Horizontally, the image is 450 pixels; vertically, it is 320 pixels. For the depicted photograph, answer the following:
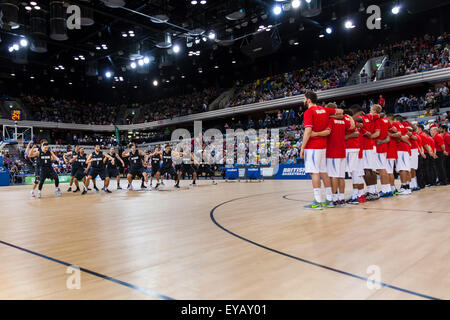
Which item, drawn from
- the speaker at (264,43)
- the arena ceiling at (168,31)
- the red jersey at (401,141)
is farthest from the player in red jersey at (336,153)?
the speaker at (264,43)

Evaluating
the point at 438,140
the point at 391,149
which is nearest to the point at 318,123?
the point at 391,149

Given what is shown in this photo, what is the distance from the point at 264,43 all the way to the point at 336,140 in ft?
69.0

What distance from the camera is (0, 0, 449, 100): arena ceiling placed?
18.9m

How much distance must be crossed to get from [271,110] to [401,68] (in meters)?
11.5

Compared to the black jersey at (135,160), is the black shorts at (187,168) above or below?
below

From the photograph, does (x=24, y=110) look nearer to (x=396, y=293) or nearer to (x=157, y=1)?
(x=157, y=1)

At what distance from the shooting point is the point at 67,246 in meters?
3.22

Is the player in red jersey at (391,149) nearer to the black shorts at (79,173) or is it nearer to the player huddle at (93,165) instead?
the player huddle at (93,165)

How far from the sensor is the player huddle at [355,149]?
18.2 ft

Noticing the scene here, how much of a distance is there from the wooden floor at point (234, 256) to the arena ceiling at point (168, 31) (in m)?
14.4

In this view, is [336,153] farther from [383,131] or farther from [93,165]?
[93,165]

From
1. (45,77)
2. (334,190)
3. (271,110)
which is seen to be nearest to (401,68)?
(271,110)

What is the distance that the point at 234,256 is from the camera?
8.88 feet

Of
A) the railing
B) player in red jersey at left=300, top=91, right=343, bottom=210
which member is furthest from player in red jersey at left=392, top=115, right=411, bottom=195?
the railing
